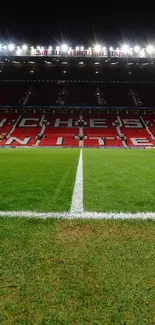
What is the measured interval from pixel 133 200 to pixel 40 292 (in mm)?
2547

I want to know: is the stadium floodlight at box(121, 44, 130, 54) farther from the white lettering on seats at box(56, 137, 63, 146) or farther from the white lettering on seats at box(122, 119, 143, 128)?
the white lettering on seats at box(56, 137, 63, 146)

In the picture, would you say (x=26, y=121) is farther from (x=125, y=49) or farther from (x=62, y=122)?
(x=125, y=49)

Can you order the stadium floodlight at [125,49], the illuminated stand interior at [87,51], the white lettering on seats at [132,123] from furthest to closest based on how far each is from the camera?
the white lettering on seats at [132,123] < the stadium floodlight at [125,49] < the illuminated stand interior at [87,51]

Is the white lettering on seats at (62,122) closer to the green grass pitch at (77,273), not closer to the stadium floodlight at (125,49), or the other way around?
the stadium floodlight at (125,49)

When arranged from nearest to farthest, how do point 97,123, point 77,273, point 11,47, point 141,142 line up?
point 77,273, point 141,142, point 11,47, point 97,123

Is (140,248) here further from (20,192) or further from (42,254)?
(20,192)


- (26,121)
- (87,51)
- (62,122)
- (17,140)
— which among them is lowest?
(17,140)

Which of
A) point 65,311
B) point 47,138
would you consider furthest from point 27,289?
point 47,138

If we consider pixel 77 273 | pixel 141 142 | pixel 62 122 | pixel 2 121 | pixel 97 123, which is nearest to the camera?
pixel 77 273

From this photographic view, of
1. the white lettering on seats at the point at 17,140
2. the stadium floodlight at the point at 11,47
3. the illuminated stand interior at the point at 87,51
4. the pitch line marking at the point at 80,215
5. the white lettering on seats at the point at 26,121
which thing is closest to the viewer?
the pitch line marking at the point at 80,215

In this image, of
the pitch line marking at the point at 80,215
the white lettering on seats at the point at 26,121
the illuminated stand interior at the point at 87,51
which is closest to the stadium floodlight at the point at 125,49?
the illuminated stand interior at the point at 87,51

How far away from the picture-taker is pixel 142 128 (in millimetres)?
41875

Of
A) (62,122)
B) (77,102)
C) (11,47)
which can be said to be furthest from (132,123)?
(11,47)

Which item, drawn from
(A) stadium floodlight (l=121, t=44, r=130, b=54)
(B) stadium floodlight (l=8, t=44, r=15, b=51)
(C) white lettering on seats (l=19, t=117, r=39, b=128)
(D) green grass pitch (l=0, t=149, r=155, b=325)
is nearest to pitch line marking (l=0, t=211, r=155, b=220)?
(D) green grass pitch (l=0, t=149, r=155, b=325)
